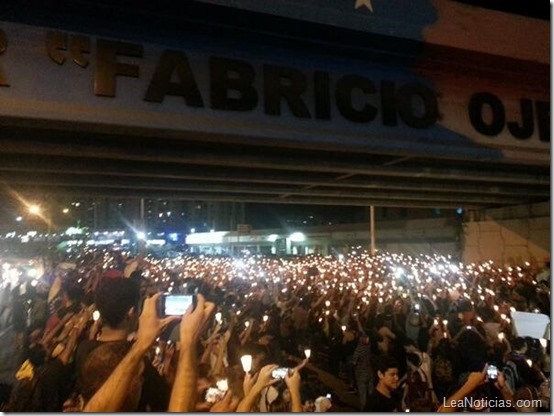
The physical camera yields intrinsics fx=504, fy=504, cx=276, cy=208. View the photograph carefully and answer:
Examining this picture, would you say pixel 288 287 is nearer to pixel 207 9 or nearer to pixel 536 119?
pixel 536 119

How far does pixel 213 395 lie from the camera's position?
5344 millimetres

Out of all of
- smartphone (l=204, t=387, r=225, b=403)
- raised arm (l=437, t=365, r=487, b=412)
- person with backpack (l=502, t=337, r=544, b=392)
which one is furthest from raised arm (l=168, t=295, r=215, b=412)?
person with backpack (l=502, t=337, r=544, b=392)

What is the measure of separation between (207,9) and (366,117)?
328cm

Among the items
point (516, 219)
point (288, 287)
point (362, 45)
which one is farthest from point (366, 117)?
point (516, 219)

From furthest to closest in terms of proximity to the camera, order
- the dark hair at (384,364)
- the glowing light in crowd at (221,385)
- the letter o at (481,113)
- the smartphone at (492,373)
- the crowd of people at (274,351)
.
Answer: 1. the letter o at (481,113)
2. the smartphone at (492,373)
3. the dark hair at (384,364)
4. the glowing light in crowd at (221,385)
5. the crowd of people at (274,351)

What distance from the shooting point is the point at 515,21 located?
354 inches

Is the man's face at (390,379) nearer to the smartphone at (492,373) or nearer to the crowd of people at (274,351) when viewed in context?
the crowd of people at (274,351)

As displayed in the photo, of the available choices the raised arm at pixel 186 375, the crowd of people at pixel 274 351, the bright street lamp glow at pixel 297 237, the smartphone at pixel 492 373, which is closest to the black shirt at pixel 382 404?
the crowd of people at pixel 274 351

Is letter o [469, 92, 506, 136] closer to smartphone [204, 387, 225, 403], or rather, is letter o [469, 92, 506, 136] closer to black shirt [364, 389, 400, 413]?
black shirt [364, 389, 400, 413]

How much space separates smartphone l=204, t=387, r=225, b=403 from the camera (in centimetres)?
520

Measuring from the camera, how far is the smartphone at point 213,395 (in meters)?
5.20

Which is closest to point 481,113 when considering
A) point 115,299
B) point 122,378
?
point 115,299

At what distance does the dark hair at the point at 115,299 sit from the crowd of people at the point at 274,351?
11 millimetres

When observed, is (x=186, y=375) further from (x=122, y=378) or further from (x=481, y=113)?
(x=481, y=113)
